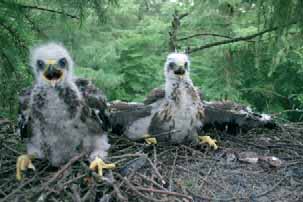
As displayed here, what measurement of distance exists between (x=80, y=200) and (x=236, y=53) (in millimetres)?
3610

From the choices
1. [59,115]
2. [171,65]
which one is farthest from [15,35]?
[171,65]

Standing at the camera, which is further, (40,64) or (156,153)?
(156,153)

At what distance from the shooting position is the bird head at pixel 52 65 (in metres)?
4.24

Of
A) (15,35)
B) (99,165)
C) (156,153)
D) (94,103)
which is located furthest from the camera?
(156,153)

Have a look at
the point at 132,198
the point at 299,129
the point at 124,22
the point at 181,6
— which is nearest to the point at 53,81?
the point at 132,198

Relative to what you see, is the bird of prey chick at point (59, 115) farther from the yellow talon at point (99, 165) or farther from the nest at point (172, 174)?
the nest at point (172, 174)

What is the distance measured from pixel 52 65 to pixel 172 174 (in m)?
1.38

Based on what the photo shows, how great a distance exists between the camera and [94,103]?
14.9 ft

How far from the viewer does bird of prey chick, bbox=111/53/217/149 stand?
5.15m

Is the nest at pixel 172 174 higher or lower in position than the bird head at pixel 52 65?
lower

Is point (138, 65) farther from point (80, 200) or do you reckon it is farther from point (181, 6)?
point (80, 200)

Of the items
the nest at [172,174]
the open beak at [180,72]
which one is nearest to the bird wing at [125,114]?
the nest at [172,174]

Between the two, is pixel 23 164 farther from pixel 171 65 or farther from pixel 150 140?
pixel 171 65

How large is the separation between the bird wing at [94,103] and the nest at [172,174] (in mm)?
346
